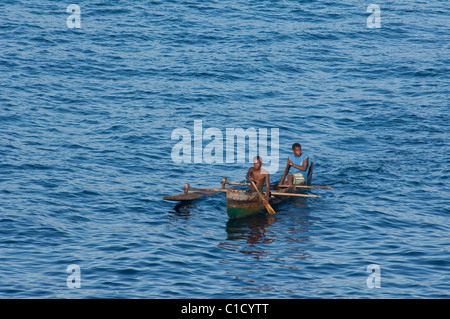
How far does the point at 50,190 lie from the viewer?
2050 centimetres

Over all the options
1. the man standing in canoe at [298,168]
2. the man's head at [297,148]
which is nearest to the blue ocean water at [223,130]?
the man standing in canoe at [298,168]

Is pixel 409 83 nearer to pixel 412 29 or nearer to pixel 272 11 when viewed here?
pixel 412 29

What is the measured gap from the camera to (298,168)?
20.7m

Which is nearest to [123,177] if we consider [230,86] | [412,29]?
[230,86]

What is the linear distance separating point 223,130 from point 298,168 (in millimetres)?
7645

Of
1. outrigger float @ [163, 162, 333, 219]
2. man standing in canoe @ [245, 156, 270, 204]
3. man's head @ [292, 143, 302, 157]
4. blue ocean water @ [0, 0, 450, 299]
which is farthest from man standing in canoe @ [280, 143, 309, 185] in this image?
man standing in canoe @ [245, 156, 270, 204]

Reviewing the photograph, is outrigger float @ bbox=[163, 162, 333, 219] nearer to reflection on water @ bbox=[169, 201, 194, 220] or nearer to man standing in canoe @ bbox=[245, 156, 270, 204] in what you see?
reflection on water @ bbox=[169, 201, 194, 220]

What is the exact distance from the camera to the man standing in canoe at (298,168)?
68.2 feet

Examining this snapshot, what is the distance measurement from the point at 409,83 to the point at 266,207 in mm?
18848

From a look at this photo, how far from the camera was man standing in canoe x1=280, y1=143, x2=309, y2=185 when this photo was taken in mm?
20781

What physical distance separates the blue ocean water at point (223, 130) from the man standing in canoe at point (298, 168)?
2.86 ft

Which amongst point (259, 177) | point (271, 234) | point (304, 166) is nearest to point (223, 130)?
point (304, 166)

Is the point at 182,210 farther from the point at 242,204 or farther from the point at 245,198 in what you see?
the point at 245,198

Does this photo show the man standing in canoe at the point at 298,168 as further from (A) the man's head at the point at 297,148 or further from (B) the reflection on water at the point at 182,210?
(B) the reflection on water at the point at 182,210
